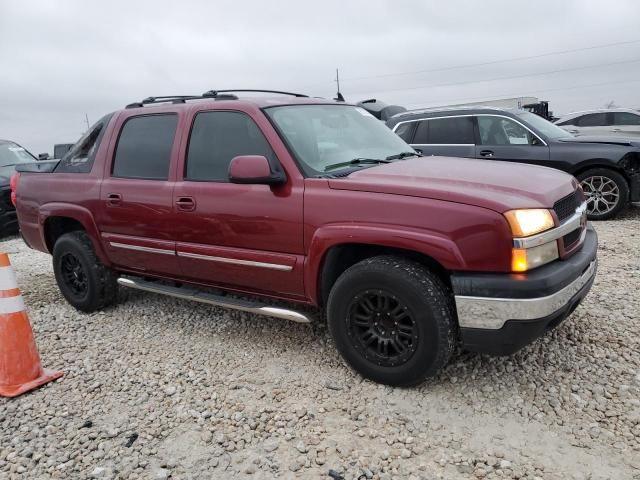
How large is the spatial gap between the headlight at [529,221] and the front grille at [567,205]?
142mm

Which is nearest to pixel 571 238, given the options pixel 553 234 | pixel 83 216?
pixel 553 234

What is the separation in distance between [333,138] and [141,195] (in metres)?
1.56

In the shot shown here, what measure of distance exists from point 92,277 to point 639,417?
13.6 ft

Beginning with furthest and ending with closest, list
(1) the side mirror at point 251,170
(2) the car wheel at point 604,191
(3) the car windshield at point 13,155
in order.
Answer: (3) the car windshield at point 13,155, (2) the car wheel at point 604,191, (1) the side mirror at point 251,170

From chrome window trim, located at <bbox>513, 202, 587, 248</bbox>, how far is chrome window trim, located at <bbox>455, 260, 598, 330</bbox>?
0.27 meters

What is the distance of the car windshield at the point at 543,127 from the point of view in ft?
24.8

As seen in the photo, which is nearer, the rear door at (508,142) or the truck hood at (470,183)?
the truck hood at (470,183)

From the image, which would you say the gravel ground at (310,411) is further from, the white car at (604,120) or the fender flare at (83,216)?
the white car at (604,120)

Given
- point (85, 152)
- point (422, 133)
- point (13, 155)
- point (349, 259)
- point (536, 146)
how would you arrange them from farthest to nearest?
point (13, 155)
point (422, 133)
point (536, 146)
point (85, 152)
point (349, 259)

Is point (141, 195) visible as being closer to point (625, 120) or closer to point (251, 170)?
point (251, 170)

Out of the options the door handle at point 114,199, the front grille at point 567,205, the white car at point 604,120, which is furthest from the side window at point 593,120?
the door handle at point 114,199

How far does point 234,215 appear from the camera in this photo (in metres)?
3.41

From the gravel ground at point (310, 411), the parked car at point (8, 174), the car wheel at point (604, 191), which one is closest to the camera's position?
the gravel ground at point (310, 411)

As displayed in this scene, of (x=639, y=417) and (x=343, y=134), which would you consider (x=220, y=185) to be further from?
(x=639, y=417)
